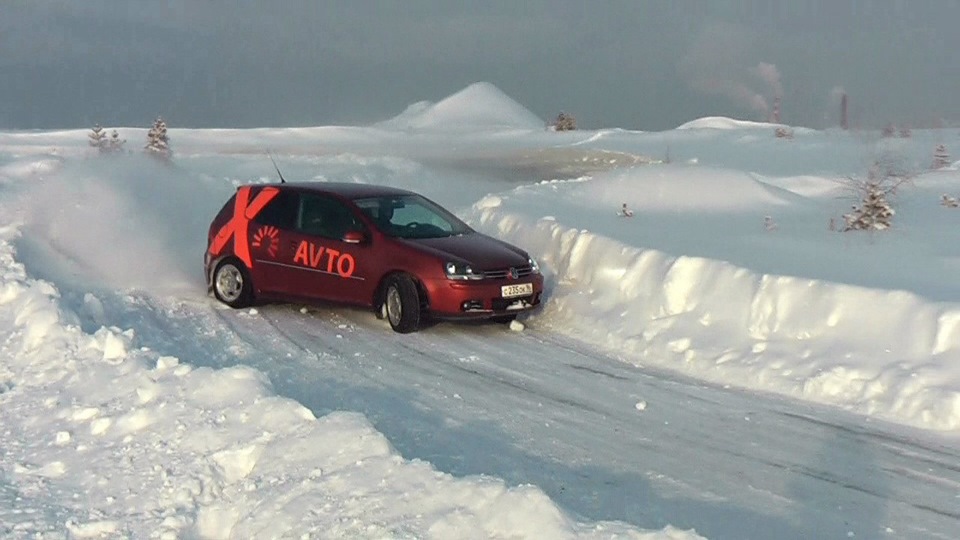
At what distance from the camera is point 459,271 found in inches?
417

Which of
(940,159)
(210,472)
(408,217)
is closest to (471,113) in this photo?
(940,159)

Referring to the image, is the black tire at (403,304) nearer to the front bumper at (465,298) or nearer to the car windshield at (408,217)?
the front bumper at (465,298)

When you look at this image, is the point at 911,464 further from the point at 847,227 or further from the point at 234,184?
the point at 234,184

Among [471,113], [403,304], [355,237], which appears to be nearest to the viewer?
[403,304]

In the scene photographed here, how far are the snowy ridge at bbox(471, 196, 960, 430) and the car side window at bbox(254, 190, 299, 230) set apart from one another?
3.09m

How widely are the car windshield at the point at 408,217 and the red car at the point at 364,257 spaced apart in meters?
0.01

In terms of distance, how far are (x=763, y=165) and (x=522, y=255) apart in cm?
1750

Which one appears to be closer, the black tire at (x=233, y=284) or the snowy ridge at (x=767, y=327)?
the snowy ridge at (x=767, y=327)

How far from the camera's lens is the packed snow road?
5656 mm

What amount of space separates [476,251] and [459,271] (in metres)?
0.49

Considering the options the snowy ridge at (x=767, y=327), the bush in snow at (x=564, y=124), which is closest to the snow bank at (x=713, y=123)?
the bush in snow at (x=564, y=124)

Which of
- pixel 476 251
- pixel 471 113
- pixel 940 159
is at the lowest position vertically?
pixel 476 251

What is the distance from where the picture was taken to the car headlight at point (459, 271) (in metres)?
10.6

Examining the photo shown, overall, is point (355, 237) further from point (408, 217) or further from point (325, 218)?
point (408, 217)
